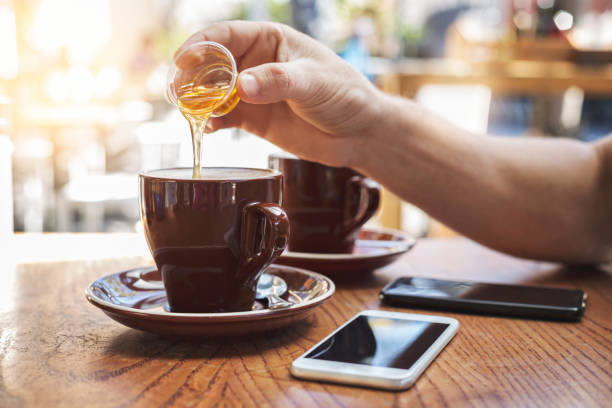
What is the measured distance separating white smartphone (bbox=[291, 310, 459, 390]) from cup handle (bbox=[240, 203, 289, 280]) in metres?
0.09

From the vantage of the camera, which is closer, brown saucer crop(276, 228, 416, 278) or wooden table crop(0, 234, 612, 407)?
wooden table crop(0, 234, 612, 407)

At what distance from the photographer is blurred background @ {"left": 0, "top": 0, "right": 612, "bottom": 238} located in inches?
109

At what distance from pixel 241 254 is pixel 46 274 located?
363mm

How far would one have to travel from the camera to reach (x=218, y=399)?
46 centimetres

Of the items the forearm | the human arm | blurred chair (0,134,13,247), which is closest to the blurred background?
blurred chair (0,134,13,247)

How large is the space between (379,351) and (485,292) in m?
0.25

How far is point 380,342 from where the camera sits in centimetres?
54

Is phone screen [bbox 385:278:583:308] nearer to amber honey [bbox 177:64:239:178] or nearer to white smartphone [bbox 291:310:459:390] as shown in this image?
white smartphone [bbox 291:310:459:390]

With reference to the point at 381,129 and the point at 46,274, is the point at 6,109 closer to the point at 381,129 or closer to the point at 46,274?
the point at 46,274

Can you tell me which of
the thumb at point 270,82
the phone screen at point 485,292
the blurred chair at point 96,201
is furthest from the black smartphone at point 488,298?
the blurred chair at point 96,201

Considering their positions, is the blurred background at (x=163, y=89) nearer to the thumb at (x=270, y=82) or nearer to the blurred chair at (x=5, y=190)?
the blurred chair at (x=5, y=190)

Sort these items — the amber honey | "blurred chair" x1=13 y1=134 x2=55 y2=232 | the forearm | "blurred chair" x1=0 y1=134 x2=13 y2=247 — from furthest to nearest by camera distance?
"blurred chair" x1=13 y1=134 x2=55 y2=232
"blurred chair" x1=0 y1=134 x2=13 y2=247
the forearm
the amber honey

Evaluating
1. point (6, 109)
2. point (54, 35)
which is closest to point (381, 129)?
point (6, 109)

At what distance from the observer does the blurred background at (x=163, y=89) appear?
2.77 metres
